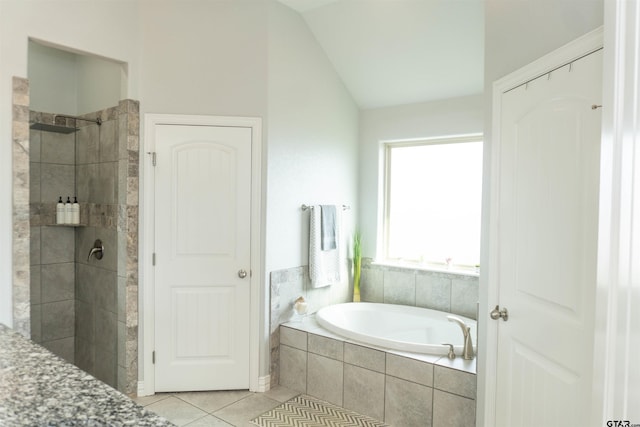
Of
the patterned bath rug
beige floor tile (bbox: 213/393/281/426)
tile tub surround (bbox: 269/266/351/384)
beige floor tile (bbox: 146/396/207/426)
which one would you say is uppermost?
tile tub surround (bbox: 269/266/351/384)

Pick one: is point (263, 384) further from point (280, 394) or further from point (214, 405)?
point (214, 405)

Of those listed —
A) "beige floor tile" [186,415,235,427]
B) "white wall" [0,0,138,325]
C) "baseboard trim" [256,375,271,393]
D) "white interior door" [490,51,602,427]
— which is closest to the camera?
"white interior door" [490,51,602,427]

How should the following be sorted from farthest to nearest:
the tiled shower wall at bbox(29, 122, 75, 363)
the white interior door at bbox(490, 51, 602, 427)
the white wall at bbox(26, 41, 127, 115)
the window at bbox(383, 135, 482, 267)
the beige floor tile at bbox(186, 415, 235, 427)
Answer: the window at bbox(383, 135, 482, 267), the tiled shower wall at bbox(29, 122, 75, 363), the white wall at bbox(26, 41, 127, 115), the beige floor tile at bbox(186, 415, 235, 427), the white interior door at bbox(490, 51, 602, 427)

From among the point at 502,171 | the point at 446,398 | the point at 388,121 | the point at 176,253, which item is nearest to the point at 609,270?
the point at 502,171

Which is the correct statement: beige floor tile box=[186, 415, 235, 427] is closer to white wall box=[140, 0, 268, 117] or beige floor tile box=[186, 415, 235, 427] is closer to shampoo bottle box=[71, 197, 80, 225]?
shampoo bottle box=[71, 197, 80, 225]

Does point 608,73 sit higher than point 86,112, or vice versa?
point 86,112

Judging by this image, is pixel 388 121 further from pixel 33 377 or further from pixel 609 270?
pixel 33 377

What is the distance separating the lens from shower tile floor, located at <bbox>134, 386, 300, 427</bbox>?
3.01 meters

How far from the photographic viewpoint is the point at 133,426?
2.81 ft

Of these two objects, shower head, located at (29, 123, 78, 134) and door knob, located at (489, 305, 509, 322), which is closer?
door knob, located at (489, 305, 509, 322)

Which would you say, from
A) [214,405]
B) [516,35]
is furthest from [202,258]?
[516,35]

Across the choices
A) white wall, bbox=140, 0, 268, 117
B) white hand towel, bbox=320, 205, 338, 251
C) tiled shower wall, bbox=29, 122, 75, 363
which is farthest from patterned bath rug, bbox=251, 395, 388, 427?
white wall, bbox=140, 0, 268, 117

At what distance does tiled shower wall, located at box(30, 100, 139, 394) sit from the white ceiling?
1690mm

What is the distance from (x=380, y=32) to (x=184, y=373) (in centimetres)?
299
